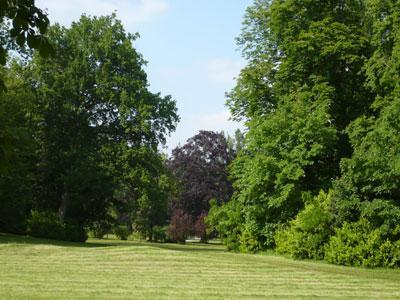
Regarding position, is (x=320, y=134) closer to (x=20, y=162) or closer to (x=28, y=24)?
(x=20, y=162)

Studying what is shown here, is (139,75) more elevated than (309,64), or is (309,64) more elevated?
(139,75)

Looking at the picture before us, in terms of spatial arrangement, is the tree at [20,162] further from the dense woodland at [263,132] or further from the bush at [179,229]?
the bush at [179,229]

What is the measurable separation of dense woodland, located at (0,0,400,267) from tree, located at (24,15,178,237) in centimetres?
10

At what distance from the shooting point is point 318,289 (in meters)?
14.4


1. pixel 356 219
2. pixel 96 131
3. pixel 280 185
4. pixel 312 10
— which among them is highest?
pixel 312 10

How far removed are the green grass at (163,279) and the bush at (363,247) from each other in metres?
1.15

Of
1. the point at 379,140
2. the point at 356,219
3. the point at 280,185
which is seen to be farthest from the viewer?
the point at 280,185

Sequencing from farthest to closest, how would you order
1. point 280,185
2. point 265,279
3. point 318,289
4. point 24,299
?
point 280,185 → point 265,279 → point 318,289 → point 24,299

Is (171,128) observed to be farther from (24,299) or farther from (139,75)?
(24,299)

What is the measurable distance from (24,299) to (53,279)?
12.8 feet

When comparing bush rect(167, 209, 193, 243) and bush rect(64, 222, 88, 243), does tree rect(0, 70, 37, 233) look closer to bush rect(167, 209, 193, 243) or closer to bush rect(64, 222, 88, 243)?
bush rect(64, 222, 88, 243)

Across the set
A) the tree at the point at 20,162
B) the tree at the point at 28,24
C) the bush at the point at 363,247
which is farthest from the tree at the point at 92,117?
the tree at the point at 28,24

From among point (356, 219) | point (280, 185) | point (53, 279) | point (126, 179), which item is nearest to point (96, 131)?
point (126, 179)

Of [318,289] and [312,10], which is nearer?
[318,289]
